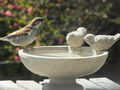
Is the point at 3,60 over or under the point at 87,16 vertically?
under

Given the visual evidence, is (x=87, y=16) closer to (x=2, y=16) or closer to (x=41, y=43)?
(x=41, y=43)

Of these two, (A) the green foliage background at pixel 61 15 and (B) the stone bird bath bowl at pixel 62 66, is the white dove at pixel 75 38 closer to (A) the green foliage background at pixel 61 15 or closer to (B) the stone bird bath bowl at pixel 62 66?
(B) the stone bird bath bowl at pixel 62 66

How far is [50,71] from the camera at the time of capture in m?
2.96

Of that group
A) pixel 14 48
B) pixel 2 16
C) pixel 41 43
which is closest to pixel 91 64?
pixel 41 43

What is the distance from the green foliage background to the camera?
5.91 m

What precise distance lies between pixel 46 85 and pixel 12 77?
3566 millimetres

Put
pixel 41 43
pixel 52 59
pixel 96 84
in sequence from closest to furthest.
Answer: pixel 52 59 → pixel 96 84 → pixel 41 43

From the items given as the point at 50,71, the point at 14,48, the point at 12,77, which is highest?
the point at 50,71

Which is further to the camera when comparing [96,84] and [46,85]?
[96,84]

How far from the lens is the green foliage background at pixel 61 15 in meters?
5.91

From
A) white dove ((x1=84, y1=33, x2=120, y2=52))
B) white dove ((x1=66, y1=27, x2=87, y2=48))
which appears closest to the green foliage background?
white dove ((x1=66, y1=27, x2=87, y2=48))

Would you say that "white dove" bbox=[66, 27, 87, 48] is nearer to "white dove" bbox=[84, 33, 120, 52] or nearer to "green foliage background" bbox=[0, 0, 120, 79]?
"white dove" bbox=[84, 33, 120, 52]

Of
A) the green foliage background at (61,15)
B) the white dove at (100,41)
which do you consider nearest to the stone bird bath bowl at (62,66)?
the white dove at (100,41)

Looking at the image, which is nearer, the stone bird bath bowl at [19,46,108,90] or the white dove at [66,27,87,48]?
the stone bird bath bowl at [19,46,108,90]
